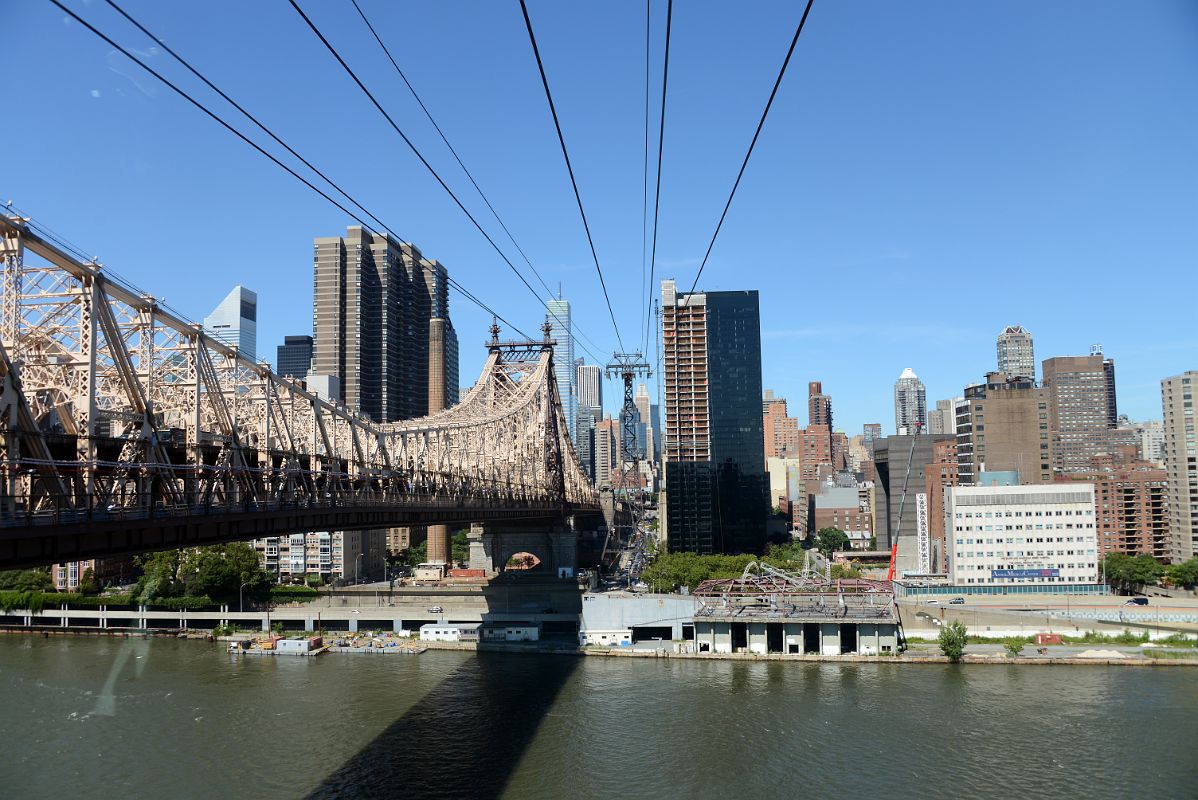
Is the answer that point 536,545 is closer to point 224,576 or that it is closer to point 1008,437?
point 224,576

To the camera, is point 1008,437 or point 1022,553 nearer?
point 1022,553

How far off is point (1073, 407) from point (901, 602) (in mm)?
76014

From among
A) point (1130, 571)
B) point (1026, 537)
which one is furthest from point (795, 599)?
point (1130, 571)

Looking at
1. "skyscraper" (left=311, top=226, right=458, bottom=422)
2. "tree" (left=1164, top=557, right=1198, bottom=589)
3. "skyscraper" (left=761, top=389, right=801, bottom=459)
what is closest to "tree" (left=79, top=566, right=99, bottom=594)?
"skyscraper" (left=311, top=226, right=458, bottom=422)

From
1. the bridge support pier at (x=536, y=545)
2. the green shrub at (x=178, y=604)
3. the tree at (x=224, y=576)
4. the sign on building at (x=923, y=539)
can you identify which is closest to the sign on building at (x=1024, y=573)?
the sign on building at (x=923, y=539)

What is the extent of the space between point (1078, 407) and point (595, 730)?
9834 centimetres

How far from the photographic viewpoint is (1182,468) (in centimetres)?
5828

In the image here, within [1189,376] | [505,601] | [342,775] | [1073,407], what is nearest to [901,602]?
[505,601]

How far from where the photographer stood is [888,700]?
28.5 meters

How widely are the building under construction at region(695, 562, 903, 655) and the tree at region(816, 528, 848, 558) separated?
4194 cm

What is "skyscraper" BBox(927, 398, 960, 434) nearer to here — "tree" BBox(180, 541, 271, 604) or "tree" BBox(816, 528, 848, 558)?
"tree" BBox(816, 528, 848, 558)

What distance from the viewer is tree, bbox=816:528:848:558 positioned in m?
80.2

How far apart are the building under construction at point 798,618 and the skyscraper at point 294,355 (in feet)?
315

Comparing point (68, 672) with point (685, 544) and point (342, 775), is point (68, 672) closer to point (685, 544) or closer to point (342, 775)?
point (342, 775)
